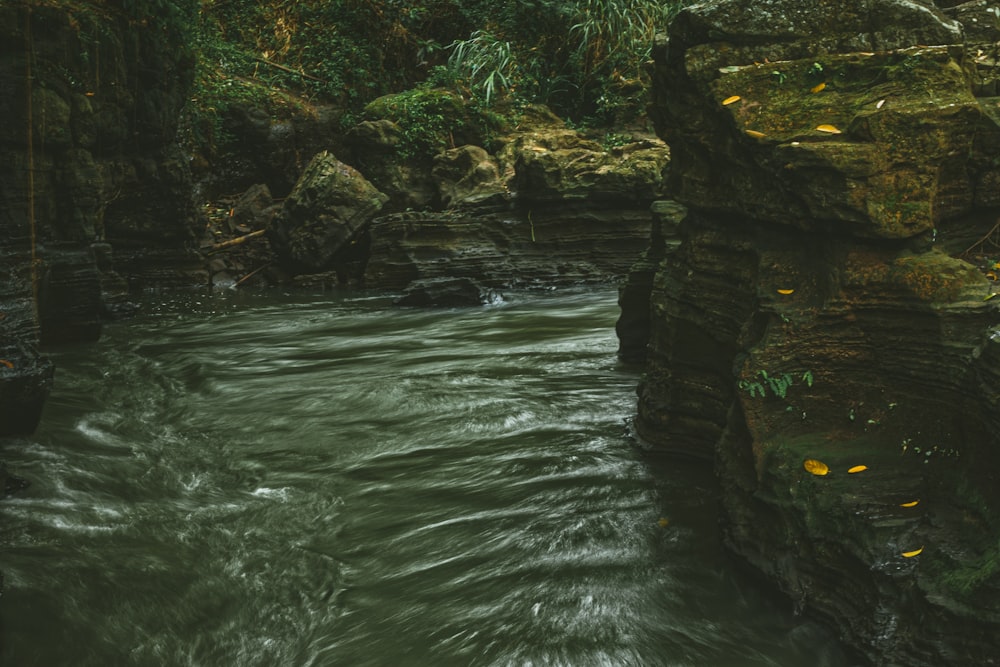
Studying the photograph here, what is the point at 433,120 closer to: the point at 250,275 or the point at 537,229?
the point at 537,229

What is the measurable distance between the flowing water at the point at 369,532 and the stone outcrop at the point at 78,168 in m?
0.90

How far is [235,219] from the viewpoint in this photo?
15227mm

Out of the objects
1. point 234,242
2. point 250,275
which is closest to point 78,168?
point 250,275

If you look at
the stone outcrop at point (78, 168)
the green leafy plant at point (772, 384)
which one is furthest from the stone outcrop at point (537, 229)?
the green leafy plant at point (772, 384)

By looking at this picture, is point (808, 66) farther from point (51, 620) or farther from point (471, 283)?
point (471, 283)

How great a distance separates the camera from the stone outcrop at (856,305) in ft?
9.57

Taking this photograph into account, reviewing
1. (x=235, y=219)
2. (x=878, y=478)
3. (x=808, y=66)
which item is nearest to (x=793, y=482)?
(x=878, y=478)

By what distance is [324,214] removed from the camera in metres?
13.4

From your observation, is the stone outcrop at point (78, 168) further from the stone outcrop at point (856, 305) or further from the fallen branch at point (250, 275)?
the stone outcrop at point (856, 305)

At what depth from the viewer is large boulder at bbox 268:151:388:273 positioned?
44.1 ft

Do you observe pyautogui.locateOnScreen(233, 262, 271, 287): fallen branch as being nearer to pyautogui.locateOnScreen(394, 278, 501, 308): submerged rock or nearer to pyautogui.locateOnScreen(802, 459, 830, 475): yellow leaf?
pyautogui.locateOnScreen(394, 278, 501, 308): submerged rock

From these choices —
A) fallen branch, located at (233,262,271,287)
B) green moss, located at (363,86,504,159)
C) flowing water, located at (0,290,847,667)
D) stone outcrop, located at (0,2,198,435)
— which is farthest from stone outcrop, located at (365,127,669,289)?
flowing water, located at (0,290,847,667)

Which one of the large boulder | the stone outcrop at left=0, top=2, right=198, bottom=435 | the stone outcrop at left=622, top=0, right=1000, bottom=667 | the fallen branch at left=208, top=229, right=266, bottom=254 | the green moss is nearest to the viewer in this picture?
the stone outcrop at left=622, top=0, right=1000, bottom=667

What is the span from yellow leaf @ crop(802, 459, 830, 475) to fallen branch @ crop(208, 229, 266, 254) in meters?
12.6
